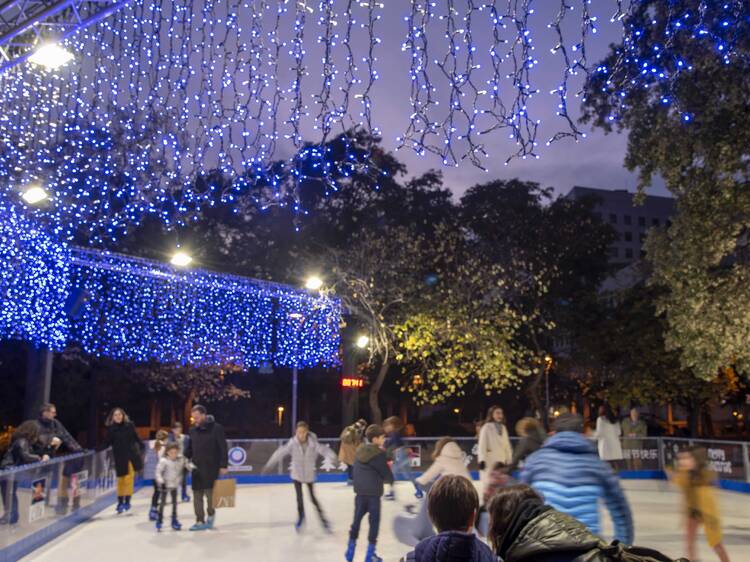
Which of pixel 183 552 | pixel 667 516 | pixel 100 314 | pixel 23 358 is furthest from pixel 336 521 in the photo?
pixel 23 358

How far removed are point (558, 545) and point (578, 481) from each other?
2.89 m

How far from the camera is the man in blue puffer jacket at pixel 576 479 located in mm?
4895

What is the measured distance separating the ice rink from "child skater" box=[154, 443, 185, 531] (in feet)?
0.88

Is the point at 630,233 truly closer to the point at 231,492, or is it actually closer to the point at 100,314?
the point at 100,314

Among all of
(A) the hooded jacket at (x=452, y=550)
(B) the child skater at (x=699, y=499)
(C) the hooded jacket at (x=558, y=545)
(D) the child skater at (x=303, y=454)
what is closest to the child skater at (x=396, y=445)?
(D) the child skater at (x=303, y=454)

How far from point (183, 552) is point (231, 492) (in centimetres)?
205

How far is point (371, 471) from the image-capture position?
7766mm

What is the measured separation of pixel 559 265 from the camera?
30.7 m

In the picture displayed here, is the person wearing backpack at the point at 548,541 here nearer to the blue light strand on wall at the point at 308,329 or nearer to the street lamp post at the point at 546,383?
the blue light strand on wall at the point at 308,329

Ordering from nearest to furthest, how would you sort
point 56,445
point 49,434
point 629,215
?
point 56,445, point 49,434, point 629,215

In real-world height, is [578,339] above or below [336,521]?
above

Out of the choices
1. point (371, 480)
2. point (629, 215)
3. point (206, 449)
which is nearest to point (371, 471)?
point (371, 480)

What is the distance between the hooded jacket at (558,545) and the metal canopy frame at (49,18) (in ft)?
24.6

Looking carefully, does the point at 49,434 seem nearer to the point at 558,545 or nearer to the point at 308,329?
the point at 558,545
